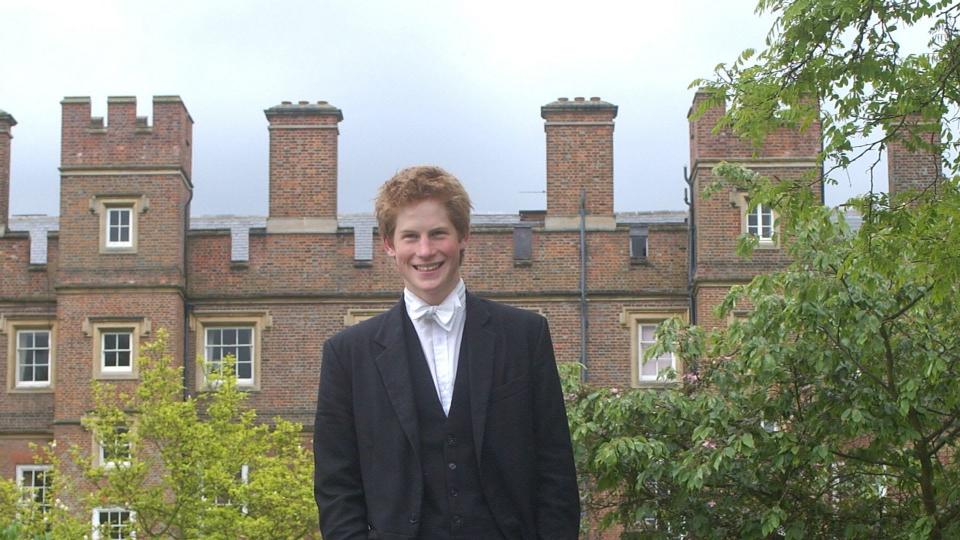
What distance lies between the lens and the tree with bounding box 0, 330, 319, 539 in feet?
74.1

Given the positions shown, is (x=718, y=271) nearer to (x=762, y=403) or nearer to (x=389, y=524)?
(x=762, y=403)

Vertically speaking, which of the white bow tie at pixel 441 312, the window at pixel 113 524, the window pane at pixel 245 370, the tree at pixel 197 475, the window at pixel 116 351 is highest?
the white bow tie at pixel 441 312

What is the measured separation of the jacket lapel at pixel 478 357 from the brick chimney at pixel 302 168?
26518mm

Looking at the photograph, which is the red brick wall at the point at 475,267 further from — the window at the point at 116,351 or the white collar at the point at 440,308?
the white collar at the point at 440,308

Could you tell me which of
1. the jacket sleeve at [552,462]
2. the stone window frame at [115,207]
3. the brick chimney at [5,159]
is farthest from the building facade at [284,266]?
the jacket sleeve at [552,462]

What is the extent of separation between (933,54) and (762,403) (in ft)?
11.1

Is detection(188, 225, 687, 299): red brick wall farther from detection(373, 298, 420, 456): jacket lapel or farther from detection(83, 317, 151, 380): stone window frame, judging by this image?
detection(373, 298, 420, 456): jacket lapel

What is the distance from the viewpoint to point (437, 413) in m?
4.45

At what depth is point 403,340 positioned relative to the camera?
4516mm

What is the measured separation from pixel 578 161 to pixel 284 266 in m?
5.56

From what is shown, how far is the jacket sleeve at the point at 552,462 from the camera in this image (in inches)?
176

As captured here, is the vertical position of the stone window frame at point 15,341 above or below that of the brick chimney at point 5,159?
below

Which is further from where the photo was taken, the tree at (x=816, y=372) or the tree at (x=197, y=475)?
the tree at (x=197, y=475)

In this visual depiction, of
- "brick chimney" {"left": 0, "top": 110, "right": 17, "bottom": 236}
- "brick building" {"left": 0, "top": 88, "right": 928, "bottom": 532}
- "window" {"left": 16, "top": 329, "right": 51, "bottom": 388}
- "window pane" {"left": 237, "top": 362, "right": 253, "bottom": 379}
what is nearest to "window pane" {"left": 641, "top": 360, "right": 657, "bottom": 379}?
"brick building" {"left": 0, "top": 88, "right": 928, "bottom": 532}
